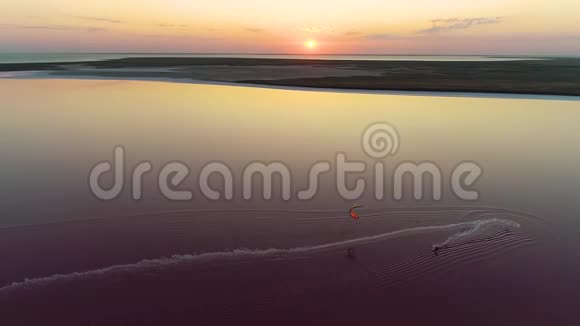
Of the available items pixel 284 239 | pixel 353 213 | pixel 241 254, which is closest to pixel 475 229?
pixel 353 213

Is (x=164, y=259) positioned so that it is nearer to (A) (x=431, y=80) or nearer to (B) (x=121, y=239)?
(B) (x=121, y=239)

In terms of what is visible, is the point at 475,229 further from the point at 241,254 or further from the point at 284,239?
the point at 241,254

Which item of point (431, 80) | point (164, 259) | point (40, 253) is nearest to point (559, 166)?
point (164, 259)

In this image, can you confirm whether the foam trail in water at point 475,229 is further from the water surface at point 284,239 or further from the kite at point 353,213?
the kite at point 353,213

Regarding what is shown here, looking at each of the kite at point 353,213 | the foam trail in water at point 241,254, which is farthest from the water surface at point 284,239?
the kite at point 353,213

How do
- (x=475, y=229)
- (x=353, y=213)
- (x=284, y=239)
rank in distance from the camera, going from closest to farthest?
1. (x=284, y=239)
2. (x=475, y=229)
3. (x=353, y=213)

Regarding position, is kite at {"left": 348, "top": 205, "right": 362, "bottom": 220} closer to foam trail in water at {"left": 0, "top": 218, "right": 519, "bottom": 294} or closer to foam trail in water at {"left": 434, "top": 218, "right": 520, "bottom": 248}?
foam trail in water at {"left": 0, "top": 218, "right": 519, "bottom": 294}

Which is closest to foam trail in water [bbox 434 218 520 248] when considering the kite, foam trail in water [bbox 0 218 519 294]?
foam trail in water [bbox 0 218 519 294]

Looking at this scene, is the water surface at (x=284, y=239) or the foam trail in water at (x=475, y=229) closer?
the water surface at (x=284, y=239)
